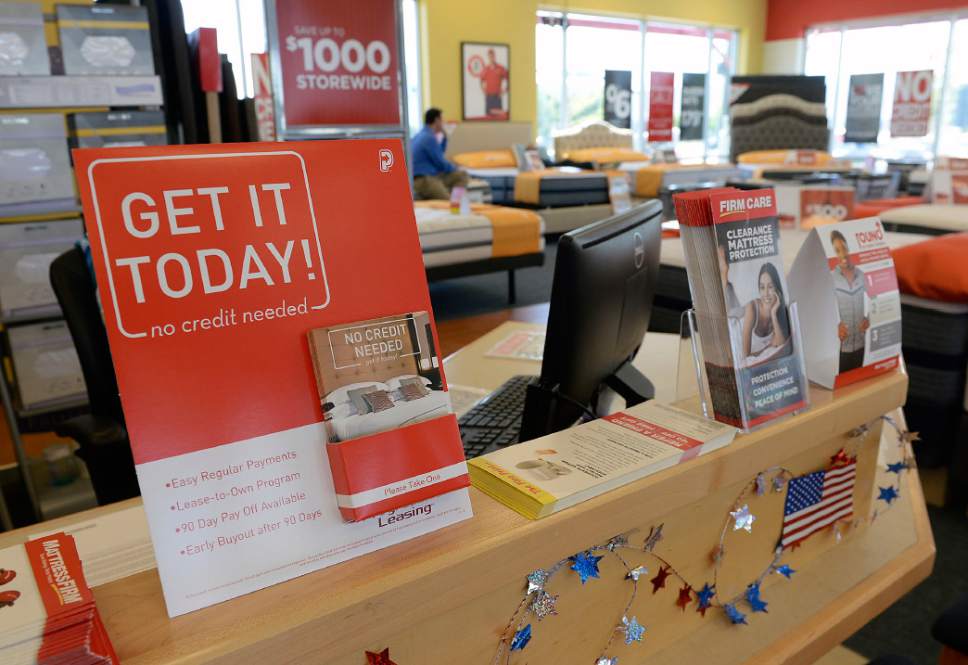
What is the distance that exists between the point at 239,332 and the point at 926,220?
4015 mm

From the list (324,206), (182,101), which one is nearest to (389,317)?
(324,206)

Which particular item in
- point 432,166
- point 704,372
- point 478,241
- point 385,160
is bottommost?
point 478,241

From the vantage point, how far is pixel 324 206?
574mm

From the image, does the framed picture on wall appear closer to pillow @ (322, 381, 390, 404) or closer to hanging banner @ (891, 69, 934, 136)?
hanging banner @ (891, 69, 934, 136)

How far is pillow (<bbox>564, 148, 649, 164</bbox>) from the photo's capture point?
973 centimetres

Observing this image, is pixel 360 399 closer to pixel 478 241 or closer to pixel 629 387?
pixel 629 387

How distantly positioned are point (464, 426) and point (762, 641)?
620 millimetres

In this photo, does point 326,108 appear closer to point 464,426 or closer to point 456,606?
point 464,426

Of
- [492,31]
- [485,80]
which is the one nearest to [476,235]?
[485,80]

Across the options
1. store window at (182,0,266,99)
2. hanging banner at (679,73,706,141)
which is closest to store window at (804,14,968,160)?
hanging banner at (679,73,706,141)

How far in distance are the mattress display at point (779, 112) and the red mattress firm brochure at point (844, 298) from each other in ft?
34.3

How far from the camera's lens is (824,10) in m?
11.2

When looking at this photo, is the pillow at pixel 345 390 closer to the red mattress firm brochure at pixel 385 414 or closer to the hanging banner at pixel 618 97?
the red mattress firm brochure at pixel 385 414

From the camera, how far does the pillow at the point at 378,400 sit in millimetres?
561
